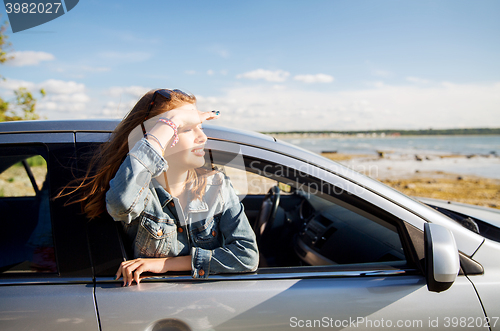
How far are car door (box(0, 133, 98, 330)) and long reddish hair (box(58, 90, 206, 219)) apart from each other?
8 centimetres

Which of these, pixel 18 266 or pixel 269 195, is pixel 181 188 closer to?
pixel 18 266

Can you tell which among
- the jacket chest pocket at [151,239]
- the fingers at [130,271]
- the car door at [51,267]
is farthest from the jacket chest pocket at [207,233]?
the car door at [51,267]

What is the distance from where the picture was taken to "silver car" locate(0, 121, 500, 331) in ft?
3.81

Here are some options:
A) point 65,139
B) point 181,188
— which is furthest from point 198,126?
point 65,139

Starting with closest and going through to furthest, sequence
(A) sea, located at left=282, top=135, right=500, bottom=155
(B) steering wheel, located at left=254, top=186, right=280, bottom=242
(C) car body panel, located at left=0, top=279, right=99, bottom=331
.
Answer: (C) car body panel, located at left=0, top=279, right=99, bottom=331 → (B) steering wheel, located at left=254, top=186, right=280, bottom=242 → (A) sea, located at left=282, top=135, right=500, bottom=155

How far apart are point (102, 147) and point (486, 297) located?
1783 mm

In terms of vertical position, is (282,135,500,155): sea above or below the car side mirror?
below

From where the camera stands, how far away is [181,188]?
58.7 inches

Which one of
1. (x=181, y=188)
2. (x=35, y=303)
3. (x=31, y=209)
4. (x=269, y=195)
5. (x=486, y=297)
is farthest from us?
(x=269, y=195)

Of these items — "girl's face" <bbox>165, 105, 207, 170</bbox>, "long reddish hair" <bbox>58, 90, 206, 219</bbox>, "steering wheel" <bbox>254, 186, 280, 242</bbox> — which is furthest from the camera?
"steering wheel" <bbox>254, 186, 280, 242</bbox>

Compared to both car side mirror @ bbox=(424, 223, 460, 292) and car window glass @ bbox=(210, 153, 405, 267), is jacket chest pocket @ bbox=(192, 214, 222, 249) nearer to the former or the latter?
car window glass @ bbox=(210, 153, 405, 267)

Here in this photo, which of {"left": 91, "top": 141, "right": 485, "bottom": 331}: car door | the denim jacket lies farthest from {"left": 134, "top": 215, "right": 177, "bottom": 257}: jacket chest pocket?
{"left": 91, "top": 141, "right": 485, "bottom": 331}: car door

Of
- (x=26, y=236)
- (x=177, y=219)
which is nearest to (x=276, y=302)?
(x=177, y=219)

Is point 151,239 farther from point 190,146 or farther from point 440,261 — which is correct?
point 440,261
